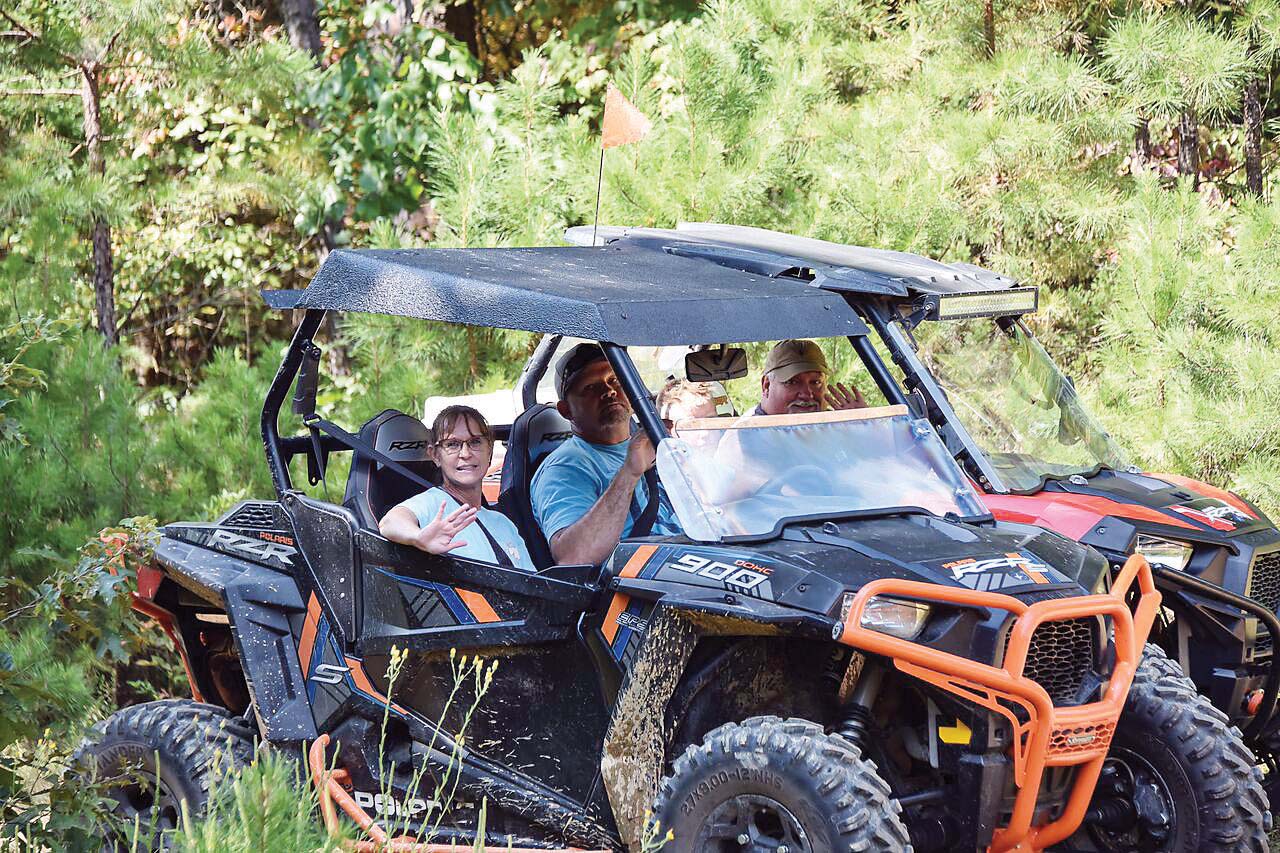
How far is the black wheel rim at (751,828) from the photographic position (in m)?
3.62

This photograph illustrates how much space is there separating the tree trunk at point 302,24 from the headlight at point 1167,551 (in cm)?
838

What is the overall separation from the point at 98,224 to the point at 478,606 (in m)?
5.35

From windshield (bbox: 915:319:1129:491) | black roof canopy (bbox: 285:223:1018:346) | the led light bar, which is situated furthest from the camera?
windshield (bbox: 915:319:1129:491)

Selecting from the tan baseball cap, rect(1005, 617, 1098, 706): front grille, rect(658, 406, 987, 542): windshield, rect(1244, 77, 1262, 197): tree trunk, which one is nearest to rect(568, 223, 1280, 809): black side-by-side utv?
the tan baseball cap

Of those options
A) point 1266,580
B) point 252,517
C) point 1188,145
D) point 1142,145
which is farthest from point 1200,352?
point 252,517

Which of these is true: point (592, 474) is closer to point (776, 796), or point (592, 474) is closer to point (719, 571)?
point (719, 571)

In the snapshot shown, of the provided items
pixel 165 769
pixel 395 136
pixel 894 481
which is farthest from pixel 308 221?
pixel 894 481

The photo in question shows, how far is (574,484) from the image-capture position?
470cm

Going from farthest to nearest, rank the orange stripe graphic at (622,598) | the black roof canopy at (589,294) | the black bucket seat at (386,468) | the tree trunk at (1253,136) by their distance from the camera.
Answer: the tree trunk at (1253,136) → the black bucket seat at (386,468) → the black roof canopy at (589,294) → the orange stripe graphic at (622,598)

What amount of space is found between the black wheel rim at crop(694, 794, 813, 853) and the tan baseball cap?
220 centimetres

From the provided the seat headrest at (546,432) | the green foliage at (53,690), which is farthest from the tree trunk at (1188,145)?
the green foliage at (53,690)

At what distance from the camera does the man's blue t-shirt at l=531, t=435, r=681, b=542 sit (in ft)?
15.1

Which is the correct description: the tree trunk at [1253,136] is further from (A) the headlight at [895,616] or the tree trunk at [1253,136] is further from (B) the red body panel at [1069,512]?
(A) the headlight at [895,616]

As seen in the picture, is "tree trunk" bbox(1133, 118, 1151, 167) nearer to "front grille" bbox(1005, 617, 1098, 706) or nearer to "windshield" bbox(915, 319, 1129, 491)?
"windshield" bbox(915, 319, 1129, 491)
